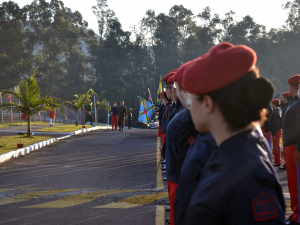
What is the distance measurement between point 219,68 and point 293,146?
409cm

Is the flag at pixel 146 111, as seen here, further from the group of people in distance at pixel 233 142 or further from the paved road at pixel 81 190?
the group of people in distance at pixel 233 142

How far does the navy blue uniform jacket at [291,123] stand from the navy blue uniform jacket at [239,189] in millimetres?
3917

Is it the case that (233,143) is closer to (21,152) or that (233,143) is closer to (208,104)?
(208,104)

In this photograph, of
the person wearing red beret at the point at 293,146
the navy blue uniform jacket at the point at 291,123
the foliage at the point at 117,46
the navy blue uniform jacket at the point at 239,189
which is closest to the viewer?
the navy blue uniform jacket at the point at 239,189

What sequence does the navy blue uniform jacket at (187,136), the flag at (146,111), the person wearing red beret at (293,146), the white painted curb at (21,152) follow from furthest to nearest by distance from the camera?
the flag at (146,111) < the white painted curb at (21,152) < the person wearing red beret at (293,146) < the navy blue uniform jacket at (187,136)

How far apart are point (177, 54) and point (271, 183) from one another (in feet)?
219

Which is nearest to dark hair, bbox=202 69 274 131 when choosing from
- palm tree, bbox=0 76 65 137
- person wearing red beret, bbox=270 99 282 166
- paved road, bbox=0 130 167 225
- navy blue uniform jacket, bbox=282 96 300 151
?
paved road, bbox=0 130 167 225

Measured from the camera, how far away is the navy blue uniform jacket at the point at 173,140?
3176mm

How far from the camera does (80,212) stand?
5160 mm

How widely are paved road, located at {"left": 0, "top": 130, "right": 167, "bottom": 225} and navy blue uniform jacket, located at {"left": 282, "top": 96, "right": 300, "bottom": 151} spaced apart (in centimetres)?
201

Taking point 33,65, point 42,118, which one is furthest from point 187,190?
point 33,65

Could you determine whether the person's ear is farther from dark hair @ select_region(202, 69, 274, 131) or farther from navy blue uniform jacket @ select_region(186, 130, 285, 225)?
navy blue uniform jacket @ select_region(186, 130, 285, 225)

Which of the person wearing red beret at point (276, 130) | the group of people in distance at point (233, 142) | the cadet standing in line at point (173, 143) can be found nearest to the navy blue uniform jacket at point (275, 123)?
the person wearing red beret at point (276, 130)

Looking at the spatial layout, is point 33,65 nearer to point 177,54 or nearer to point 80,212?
point 177,54
